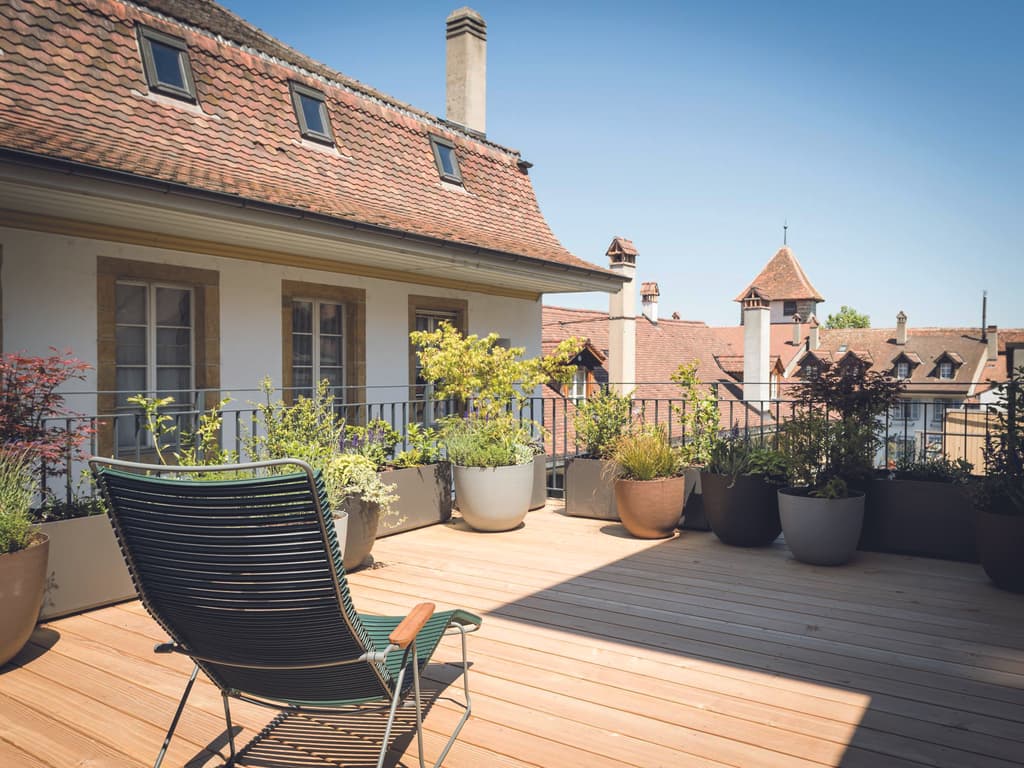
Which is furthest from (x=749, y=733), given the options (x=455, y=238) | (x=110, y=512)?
(x=455, y=238)

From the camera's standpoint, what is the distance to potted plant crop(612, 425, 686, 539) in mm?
5973

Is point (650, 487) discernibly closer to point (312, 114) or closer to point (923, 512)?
point (923, 512)

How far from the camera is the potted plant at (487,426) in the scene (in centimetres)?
623

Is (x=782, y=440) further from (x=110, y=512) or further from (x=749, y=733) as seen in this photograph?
(x=110, y=512)

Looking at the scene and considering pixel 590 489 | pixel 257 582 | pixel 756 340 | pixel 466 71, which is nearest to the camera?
pixel 257 582

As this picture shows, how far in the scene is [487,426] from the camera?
6504 mm

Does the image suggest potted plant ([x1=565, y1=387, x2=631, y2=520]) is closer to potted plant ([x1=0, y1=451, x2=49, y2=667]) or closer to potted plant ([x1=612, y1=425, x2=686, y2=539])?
potted plant ([x1=612, y1=425, x2=686, y2=539])

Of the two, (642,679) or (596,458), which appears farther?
(596,458)

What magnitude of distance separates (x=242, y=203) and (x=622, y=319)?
13881 millimetres

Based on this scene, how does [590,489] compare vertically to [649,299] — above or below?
below

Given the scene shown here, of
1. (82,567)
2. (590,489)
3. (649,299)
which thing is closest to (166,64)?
(82,567)

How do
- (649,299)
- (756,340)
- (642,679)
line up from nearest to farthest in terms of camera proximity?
(642,679), (756,340), (649,299)

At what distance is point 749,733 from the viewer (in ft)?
9.22

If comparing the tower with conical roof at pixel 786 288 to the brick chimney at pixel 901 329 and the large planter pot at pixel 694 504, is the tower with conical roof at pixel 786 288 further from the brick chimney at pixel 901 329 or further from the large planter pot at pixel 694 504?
the large planter pot at pixel 694 504
